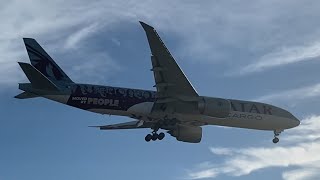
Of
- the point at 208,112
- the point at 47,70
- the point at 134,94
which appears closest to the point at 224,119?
the point at 208,112

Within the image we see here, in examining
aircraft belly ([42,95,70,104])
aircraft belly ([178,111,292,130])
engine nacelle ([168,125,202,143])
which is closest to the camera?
aircraft belly ([42,95,70,104])

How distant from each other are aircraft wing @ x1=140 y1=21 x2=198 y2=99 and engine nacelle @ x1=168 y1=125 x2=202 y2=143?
5.94 metres

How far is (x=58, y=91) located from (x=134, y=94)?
6.30 m

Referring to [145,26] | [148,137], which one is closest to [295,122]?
[148,137]

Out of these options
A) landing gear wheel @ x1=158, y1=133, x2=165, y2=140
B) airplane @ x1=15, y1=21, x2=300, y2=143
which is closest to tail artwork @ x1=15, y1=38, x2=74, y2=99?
airplane @ x1=15, y1=21, x2=300, y2=143

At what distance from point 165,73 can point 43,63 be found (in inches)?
498

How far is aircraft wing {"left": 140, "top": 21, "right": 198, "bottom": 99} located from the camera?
40.9m

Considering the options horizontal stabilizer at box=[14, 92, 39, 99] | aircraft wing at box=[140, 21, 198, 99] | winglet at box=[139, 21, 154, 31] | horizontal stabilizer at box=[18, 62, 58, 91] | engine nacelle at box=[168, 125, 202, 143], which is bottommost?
engine nacelle at box=[168, 125, 202, 143]

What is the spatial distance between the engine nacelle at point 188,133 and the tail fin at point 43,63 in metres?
10.5

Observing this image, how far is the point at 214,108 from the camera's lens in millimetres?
45469

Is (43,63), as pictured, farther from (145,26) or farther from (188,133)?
(188,133)

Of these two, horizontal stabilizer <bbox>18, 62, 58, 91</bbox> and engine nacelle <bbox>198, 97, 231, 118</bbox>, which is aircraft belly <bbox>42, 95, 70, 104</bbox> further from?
engine nacelle <bbox>198, 97, 231, 118</bbox>

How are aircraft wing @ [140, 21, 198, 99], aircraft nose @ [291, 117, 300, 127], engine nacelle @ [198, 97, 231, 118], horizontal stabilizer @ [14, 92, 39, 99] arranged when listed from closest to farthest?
aircraft wing @ [140, 21, 198, 99], engine nacelle @ [198, 97, 231, 118], horizontal stabilizer @ [14, 92, 39, 99], aircraft nose @ [291, 117, 300, 127]

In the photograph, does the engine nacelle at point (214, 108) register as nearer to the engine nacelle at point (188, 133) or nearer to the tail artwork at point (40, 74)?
the engine nacelle at point (188, 133)
